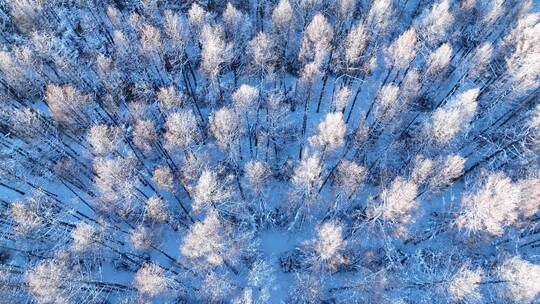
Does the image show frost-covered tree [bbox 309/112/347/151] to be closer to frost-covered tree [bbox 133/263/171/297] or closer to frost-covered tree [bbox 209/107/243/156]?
frost-covered tree [bbox 209/107/243/156]

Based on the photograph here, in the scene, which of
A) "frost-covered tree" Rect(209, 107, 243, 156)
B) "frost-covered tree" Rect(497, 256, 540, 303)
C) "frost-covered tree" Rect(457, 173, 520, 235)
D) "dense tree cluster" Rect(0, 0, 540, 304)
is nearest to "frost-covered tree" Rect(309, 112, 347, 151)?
"dense tree cluster" Rect(0, 0, 540, 304)

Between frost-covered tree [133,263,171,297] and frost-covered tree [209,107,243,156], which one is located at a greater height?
frost-covered tree [209,107,243,156]

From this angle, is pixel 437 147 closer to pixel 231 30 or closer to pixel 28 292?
pixel 231 30

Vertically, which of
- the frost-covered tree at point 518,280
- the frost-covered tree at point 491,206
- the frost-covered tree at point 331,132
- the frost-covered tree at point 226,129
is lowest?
the frost-covered tree at point 518,280

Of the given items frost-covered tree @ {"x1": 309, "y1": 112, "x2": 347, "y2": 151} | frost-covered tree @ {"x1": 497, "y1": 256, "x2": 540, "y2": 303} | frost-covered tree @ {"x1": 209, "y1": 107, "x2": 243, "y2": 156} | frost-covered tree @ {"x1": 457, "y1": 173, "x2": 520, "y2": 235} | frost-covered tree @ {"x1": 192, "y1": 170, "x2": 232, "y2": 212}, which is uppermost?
frost-covered tree @ {"x1": 209, "y1": 107, "x2": 243, "y2": 156}

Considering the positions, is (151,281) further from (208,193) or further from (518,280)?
(518,280)

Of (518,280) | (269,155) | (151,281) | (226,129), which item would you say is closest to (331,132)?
(269,155)

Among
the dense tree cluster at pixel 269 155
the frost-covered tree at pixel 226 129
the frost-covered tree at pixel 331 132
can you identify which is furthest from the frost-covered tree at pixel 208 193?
the frost-covered tree at pixel 331 132

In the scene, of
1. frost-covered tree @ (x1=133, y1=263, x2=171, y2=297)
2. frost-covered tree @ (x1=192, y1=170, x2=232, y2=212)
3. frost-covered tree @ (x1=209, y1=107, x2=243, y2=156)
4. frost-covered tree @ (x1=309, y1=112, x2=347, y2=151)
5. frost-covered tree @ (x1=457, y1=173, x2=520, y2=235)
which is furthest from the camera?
frost-covered tree @ (x1=209, y1=107, x2=243, y2=156)

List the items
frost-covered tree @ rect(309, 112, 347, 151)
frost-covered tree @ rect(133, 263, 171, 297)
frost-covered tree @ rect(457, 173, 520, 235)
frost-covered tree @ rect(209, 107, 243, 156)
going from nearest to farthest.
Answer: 1. frost-covered tree @ rect(457, 173, 520, 235)
2. frost-covered tree @ rect(133, 263, 171, 297)
3. frost-covered tree @ rect(309, 112, 347, 151)
4. frost-covered tree @ rect(209, 107, 243, 156)

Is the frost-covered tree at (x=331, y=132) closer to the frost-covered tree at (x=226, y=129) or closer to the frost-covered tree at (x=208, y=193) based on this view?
the frost-covered tree at (x=226, y=129)
